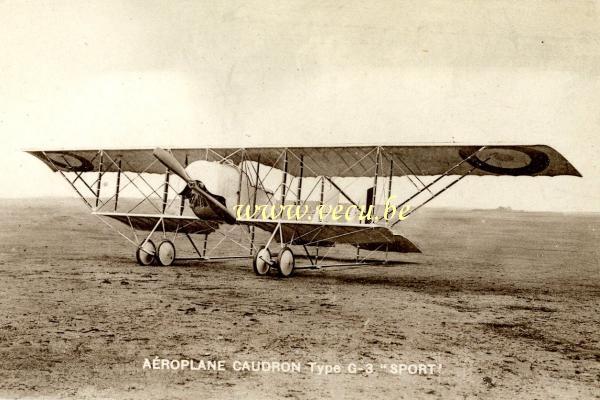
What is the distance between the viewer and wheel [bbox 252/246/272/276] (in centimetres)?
1140

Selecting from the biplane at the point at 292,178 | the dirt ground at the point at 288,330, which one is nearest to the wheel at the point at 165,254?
the biplane at the point at 292,178

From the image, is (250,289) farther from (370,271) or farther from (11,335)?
(370,271)

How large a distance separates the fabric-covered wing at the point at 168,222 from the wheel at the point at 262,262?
1.79 metres

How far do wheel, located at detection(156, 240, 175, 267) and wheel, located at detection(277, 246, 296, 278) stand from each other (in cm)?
359

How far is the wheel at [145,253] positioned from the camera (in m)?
13.1

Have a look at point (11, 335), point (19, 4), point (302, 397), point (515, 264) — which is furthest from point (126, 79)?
point (515, 264)

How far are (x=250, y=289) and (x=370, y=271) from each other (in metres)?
5.60

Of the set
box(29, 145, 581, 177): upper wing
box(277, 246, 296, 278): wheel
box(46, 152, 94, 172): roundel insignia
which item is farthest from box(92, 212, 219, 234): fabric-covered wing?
box(277, 246, 296, 278): wheel

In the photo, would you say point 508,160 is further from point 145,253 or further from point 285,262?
point 145,253

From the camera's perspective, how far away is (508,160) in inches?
384

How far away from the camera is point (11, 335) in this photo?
230 inches

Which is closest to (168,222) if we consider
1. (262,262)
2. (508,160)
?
(262,262)

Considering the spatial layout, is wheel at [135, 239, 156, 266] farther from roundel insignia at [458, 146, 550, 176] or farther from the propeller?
roundel insignia at [458, 146, 550, 176]

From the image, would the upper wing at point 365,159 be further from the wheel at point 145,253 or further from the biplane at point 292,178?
the wheel at point 145,253
